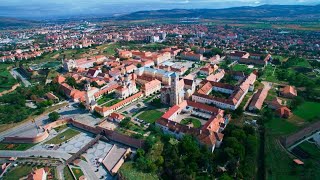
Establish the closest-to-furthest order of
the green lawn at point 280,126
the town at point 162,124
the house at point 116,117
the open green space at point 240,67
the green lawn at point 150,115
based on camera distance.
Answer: the town at point 162,124
the green lawn at point 280,126
the house at point 116,117
the green lawn at point 150,115
the open green space at point 240,67

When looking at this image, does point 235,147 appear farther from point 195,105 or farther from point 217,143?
point 195,105

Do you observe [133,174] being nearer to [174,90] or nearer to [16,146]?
[174,90]

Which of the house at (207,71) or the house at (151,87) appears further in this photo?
the house at (207,71)

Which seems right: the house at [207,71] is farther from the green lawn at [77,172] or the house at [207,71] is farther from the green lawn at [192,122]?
the green lawn at [77,172]

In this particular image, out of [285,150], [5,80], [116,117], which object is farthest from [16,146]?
[285,150]

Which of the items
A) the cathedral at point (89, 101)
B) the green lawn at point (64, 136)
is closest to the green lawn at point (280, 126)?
the cathedral at point (89, 101)

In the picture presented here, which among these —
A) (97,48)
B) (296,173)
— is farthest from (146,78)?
(97,48)

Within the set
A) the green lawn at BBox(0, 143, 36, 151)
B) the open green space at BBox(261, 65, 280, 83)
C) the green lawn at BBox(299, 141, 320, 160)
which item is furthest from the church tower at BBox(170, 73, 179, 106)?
the open green space at BBox(261, 65, 280, 83)

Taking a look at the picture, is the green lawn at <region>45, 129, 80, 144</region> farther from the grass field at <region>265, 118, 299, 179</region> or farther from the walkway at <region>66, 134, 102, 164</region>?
the grass field at <region>265, 118, 299, 179</region>
